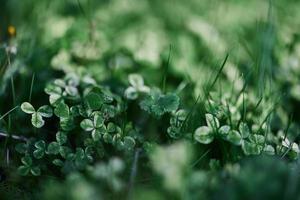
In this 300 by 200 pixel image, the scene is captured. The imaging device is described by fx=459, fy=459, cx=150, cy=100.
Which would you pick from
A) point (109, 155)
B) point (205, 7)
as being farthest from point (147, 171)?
point (205, 7)

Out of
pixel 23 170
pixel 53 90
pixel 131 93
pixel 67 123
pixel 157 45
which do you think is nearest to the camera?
pixel 23 170

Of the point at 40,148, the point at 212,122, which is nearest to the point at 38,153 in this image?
the point at 40,148

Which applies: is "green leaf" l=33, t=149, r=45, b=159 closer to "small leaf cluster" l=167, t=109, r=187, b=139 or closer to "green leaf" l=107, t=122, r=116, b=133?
"green leaf" l=107, t=122, r=116, b=133

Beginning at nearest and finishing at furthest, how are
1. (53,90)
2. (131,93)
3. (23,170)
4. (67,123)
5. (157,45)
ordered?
(23,170), (67,123), (53,90), (131,93), (157,45)

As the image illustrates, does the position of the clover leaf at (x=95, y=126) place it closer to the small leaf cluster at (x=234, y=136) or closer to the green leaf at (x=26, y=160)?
the green leaf at (x=26, y=160)

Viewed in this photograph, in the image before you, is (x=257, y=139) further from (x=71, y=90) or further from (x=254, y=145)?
(x=71, y=90)

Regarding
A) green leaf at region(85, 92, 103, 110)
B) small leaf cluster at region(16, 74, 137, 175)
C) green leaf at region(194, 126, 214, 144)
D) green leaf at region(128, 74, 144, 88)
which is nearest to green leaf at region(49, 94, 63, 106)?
small leaf cluster at region(16, 74, 137, 175)
